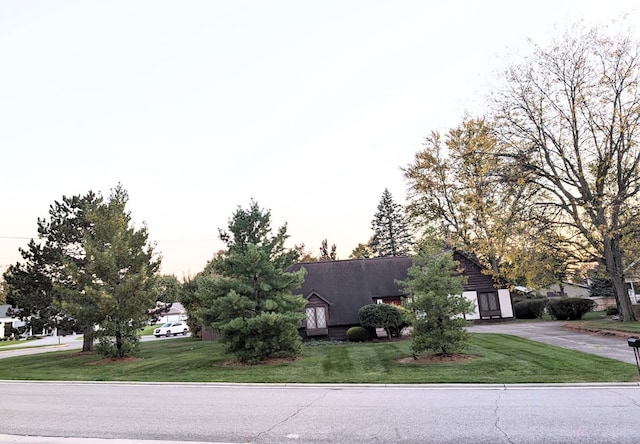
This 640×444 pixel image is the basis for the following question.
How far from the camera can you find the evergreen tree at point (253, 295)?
16.9 meters

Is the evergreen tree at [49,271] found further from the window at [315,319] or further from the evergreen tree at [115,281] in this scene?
the window at [315,319]

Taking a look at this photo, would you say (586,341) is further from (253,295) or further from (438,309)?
(253,295)

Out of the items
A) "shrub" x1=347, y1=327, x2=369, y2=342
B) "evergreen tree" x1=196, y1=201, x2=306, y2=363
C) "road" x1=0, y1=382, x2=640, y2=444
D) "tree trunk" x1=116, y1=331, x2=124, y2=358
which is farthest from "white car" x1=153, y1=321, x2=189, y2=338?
"road" x1=0, y1=382, x2=640, y2=444

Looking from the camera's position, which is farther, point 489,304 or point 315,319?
point 489,304

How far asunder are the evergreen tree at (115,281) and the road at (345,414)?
29.5 feet

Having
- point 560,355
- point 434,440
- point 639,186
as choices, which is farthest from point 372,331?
point 434,440

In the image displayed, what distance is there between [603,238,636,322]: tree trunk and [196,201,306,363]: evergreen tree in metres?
16.8

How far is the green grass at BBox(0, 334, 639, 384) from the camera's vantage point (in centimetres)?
1180

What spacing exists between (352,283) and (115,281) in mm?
13894

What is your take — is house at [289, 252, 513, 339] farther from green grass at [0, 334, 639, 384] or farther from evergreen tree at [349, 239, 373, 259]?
evergreen tree at [349, 239, 373, 259]

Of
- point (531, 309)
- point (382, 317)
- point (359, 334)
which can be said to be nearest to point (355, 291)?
point (359, 334)

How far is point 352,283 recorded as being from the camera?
2872 centimetres

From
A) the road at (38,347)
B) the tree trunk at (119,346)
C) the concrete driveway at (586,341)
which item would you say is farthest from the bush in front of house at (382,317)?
the road at (38,347)

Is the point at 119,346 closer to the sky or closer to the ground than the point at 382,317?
closer to the ground
